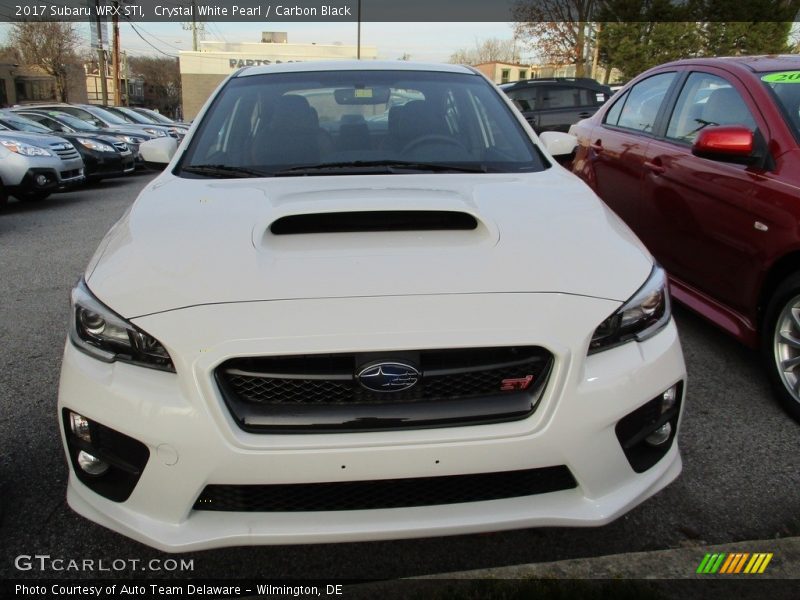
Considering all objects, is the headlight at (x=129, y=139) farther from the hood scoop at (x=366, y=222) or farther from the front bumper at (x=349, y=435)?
the front bumper at (x=349, y=435)

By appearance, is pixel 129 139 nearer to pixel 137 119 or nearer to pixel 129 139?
pixel 129 139

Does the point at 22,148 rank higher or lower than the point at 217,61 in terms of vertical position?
lower

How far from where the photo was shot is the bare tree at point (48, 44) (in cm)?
4266

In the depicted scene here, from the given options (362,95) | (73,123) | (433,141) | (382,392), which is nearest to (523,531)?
(382,392)

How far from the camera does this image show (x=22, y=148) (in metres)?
8.96

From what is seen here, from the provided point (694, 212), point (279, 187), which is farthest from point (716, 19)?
point (279, 187)

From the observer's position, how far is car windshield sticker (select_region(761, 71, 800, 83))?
135 inches

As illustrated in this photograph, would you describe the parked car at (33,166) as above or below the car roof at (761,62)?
below

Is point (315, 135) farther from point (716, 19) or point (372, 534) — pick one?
point (716, 19)

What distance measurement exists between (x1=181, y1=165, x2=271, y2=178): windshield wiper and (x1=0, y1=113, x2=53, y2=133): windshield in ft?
34.8

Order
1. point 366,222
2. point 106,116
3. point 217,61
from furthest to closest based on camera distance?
1. point 217,61
2. point 106,116
3. point 366,222

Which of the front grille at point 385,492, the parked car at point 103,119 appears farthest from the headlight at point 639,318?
the parked car at point 103,119

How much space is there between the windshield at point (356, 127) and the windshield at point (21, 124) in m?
10.3

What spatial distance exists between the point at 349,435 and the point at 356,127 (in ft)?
5.71
